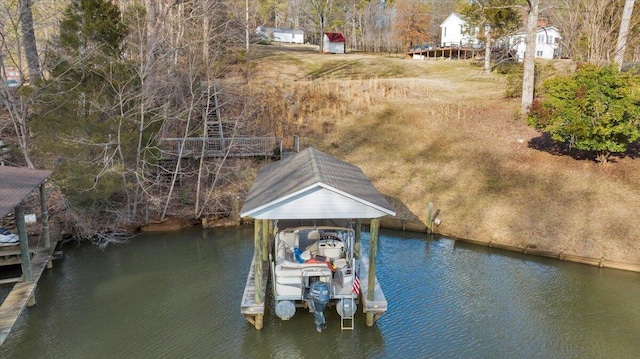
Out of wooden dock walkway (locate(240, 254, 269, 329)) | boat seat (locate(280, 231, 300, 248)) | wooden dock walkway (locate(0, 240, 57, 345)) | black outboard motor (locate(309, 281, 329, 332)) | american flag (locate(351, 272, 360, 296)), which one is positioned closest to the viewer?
wooden dock walkway (locate(0, 240, 57, 345))

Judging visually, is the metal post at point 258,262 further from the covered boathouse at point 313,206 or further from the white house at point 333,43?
the white house at point 333,43

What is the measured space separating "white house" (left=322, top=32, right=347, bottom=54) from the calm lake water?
167 ft

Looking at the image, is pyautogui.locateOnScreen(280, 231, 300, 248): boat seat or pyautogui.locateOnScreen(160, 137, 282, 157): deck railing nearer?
pyautogui.locateOnScreen(280, 231, 300, 248): boat seat

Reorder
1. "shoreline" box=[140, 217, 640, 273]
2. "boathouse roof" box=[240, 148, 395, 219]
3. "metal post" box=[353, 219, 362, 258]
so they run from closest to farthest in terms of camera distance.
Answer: "boathouse roof" box=[240, 148, 395, 219]
"metal post" box=[353, 219, 362, 258]
"shoreline" box=[140, 217, 640, 273]

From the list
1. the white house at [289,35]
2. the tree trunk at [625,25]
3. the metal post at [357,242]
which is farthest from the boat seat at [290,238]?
the white house at [289,35]

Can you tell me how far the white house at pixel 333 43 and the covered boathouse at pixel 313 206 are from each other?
5352cm

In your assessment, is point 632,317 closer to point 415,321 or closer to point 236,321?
point 415,321

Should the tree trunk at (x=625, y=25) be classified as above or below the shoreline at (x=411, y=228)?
above

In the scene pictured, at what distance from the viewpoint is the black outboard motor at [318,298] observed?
12.0 meters

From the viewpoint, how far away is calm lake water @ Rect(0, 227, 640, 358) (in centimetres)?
1210

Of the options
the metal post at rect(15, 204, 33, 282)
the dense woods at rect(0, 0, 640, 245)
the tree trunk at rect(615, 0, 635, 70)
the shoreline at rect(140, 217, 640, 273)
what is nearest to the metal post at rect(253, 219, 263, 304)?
the metal post at rect(15, 204, 33, 282)

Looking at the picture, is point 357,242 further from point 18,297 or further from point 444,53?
point 444,53

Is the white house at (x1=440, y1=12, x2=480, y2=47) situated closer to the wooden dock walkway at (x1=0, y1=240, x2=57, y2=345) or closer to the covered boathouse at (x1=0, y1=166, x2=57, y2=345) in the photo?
the covered boathouse at (x1=0, y1=166, x2=57, y2=345)

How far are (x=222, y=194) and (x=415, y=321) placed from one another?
12225 mm
